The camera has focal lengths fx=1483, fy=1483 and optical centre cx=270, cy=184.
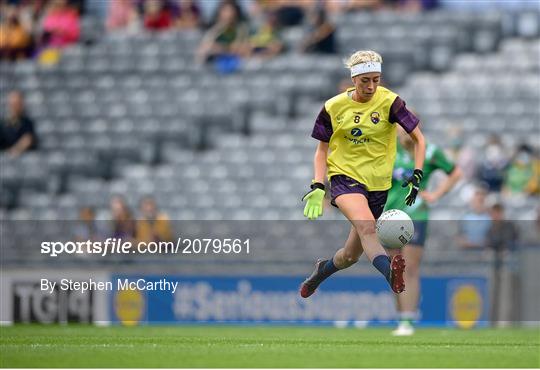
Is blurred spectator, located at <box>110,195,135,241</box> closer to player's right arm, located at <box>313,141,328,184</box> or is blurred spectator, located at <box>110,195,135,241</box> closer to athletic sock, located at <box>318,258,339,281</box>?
athletic sock, located at <box>318,258,339,281</box>

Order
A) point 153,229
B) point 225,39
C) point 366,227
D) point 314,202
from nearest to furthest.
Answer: point 366,227 → point 314,202 → point 153,229 → point 225,39

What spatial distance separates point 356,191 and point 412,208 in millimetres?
3104

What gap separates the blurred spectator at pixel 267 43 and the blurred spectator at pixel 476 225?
21.5ft

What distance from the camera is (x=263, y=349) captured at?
1222cm

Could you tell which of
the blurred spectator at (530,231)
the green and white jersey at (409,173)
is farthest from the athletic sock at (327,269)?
the blurred spectator at (530,231)

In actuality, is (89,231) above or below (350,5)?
below

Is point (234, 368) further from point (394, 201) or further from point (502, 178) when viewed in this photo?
point (502, 178)

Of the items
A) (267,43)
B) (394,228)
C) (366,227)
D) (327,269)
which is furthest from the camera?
(267,43)

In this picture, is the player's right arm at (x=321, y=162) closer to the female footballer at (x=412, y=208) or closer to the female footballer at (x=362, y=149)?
the female footballer at (x=362, y=149)

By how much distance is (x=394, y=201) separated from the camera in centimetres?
1514

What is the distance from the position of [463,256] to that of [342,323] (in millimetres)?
1788

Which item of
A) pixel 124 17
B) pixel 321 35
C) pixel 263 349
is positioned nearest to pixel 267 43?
pixel 321 35

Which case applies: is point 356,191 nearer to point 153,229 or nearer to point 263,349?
point 263,349

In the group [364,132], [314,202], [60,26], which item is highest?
[60,26]
